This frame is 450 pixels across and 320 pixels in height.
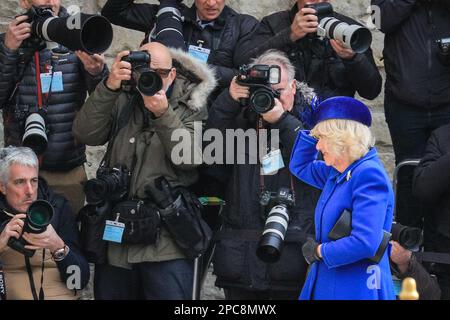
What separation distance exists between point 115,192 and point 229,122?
0.62m

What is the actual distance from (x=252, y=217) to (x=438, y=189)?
859mm

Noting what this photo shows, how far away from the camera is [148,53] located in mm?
5523

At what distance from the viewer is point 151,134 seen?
5621 mm

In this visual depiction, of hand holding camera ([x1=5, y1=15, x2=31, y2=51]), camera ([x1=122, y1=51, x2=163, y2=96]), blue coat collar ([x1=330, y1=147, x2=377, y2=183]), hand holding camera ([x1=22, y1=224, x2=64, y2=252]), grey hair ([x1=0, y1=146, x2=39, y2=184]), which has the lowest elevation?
hand holding camera ([x1=22, y1=224, x2=64, y2=252])

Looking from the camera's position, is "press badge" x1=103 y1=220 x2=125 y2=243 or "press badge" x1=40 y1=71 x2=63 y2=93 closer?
"press badge" x1=103 y1=220 x2=125 y2=243

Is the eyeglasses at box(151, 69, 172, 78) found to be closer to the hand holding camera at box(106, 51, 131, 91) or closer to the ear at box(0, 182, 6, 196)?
the hand holding camera at box(106, 51, 131, 91)

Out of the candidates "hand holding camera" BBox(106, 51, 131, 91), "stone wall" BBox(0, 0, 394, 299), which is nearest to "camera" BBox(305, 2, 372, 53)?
"hand holding camera" BBox(106, 51, 131, 91)

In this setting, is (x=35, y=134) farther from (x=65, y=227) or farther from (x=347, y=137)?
(x=347, y=137)

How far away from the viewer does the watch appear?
5574 millimetres

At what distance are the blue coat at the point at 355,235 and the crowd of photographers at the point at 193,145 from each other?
0.39 meters

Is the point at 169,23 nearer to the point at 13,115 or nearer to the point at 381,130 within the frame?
the point at 13,115

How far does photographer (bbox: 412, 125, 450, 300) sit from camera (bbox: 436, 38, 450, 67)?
336mm

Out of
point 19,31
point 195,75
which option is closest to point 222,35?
→ point 195,75

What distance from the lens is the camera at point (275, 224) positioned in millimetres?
5184
